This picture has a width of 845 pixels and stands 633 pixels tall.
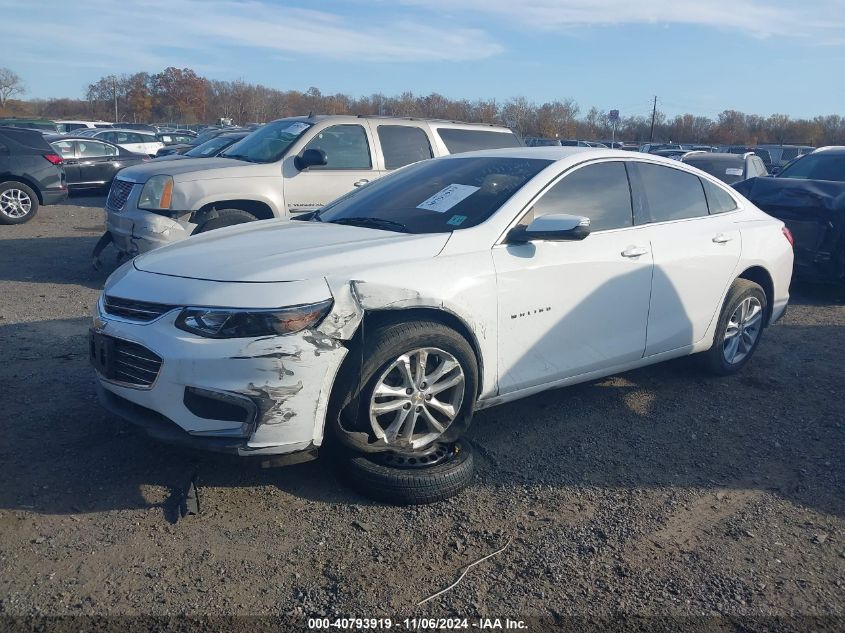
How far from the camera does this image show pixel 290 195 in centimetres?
785

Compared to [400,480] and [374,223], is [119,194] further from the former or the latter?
[400,480]

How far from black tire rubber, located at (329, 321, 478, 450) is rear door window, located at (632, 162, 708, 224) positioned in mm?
1835

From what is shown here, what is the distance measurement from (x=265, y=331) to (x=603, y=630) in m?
1.81

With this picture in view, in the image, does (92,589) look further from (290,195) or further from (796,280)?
(796,280)

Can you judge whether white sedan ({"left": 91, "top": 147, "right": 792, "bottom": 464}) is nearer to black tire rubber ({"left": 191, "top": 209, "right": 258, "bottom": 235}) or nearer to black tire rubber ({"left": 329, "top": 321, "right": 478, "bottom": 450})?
black tire rubber ({"left": 329, "top": 321, "right": 478, "bottom": 450})

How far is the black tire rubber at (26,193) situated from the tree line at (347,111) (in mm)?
33015

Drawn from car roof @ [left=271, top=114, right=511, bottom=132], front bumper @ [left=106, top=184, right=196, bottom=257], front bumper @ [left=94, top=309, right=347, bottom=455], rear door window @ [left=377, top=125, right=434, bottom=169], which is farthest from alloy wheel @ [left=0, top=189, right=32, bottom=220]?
front bumper @ [left=94, top=309, right=347, bottom=455]

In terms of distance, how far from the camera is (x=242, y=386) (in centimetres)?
324

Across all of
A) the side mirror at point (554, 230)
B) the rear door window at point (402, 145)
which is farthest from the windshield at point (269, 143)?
the side mirror at point (554, 230)

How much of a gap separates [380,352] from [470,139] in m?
5.93

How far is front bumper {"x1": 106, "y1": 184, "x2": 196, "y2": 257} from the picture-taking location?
7.29 m

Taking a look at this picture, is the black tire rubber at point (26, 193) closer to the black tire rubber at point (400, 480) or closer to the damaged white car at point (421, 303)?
the damaged white car at point (421, 303)

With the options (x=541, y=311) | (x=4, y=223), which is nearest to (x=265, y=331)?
(x=541, y=311)

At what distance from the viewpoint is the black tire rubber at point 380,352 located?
3.47 m
